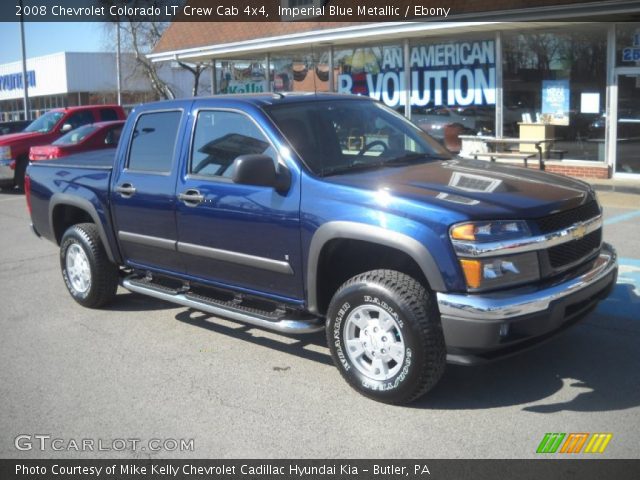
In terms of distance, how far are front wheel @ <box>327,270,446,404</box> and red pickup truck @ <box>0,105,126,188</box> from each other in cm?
1387

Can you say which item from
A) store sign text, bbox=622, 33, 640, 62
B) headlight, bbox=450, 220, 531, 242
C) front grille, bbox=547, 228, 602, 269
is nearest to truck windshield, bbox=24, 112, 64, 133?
store sign text, bbox=622, 33, 640, 62

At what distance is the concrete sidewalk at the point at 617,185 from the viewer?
12.9 meters

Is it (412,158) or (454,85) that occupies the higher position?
(454,85)

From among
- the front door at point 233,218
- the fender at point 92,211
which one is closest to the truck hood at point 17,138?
the fender at point 92,211

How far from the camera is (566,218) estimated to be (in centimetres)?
440

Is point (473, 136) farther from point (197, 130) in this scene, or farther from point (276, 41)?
point (197, 130)

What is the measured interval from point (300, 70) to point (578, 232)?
16.8m

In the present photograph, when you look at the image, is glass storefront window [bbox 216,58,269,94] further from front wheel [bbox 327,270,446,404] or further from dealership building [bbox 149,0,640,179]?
front wheel [bbox 327,270,446,404]

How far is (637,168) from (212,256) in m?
11.3

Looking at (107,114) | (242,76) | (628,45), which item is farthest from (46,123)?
(628,45)

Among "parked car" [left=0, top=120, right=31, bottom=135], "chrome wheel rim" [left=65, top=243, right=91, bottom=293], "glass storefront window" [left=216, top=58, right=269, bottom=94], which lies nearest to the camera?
"chrome wheel rim" [left=65, top=243, right=91, bottom=293]

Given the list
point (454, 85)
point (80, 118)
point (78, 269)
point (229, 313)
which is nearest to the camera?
point (229, 313)

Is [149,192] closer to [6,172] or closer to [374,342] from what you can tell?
[374,342]

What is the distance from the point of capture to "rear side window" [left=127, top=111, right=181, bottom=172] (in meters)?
5.74
